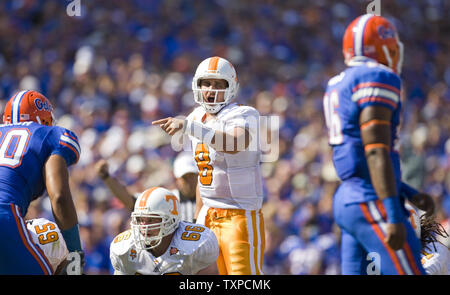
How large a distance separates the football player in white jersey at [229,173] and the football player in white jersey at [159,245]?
0.30 m

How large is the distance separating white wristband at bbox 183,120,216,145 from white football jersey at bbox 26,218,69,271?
42.3 inches

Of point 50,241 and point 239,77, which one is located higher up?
point 239,77

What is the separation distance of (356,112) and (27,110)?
218 cm

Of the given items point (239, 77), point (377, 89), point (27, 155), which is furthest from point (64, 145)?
point (239, 77)

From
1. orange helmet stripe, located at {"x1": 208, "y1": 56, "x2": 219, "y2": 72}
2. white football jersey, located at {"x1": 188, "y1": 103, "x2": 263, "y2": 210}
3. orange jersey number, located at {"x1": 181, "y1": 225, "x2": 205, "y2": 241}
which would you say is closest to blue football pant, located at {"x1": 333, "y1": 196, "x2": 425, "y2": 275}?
orange jersey number, located at {"x1": 181, "y1": 225, "x2": 205, "y2": 241}

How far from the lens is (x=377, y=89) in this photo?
3.94 m

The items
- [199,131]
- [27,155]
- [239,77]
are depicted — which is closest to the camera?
[27,155]

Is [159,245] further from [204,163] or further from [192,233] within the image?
[204,163]

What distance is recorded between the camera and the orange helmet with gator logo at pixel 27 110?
4973mm

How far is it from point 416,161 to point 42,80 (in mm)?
6414

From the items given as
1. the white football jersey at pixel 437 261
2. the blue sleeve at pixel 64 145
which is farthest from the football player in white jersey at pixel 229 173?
the white football jersey at pixel 437 261

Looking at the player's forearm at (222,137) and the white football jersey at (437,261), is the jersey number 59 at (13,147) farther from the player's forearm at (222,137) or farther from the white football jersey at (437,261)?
the white football jersey at (437,261)

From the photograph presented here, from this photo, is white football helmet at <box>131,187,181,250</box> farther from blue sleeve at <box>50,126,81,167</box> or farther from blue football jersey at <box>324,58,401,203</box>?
blue football jersey at <box>324,58,401,203</box>

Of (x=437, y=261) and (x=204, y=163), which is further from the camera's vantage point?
(x=204, y=163)
